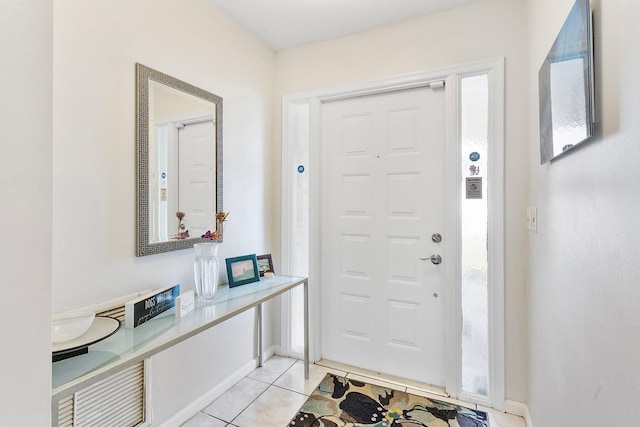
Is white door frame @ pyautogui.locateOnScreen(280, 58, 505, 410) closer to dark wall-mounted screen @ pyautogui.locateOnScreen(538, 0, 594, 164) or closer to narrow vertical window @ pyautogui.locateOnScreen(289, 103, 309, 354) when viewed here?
narrow vertical window @ pyautogui.locateOnScreen(289, 103, 309, 354)

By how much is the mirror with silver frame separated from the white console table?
388mm

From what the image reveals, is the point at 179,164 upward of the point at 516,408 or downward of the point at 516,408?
upward

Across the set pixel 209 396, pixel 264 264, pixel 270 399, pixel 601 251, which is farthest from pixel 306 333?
pixel 601 251

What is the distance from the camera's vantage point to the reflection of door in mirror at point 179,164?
1638mm

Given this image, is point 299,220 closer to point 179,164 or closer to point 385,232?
point 385,232

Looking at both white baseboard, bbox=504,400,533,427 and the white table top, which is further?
white baseboard, bbox=504,400,533,427

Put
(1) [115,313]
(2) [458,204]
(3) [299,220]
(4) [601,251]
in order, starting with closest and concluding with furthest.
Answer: (4) [601,251]
(1) [115,313]
(2) [458,204]
(3) [299,220]

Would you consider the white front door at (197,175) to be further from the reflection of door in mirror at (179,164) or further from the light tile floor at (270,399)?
the light tile floor at (270,399)

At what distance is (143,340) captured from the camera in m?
1.22

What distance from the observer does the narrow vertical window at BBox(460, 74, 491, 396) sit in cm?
198

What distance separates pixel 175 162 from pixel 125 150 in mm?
290

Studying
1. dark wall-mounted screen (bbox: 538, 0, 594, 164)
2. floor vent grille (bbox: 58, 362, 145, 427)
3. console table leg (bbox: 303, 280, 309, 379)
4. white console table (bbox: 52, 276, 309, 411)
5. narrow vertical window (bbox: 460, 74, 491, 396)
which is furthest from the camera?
console table leg (bbox: 303, 280, 309, 379)

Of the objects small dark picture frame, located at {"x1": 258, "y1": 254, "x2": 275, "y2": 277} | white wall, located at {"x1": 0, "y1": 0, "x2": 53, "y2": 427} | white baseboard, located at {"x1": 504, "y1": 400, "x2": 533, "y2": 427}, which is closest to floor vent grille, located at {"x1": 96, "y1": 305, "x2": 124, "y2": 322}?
white wall, located at {"x1": 0, "y1": 0, "x2": 53, "y2": 427}

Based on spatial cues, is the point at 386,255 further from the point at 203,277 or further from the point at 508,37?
the point at 508,37
